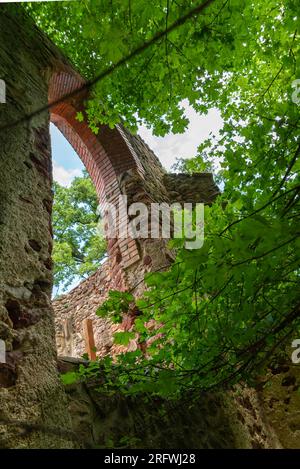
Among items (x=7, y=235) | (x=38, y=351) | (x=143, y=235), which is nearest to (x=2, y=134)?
(x=7, y=235)

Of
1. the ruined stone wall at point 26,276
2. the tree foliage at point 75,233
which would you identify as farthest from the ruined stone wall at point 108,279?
the tree foliage at point 75,233

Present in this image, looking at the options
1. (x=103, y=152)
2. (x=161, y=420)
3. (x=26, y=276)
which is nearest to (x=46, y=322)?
(x=26, y=276)

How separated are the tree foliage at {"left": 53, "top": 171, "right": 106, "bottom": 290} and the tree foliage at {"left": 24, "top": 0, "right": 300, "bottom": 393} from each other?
879 centimetres

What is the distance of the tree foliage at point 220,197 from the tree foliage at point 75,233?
8.79 metres

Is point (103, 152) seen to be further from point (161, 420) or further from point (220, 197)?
point (161, 420)

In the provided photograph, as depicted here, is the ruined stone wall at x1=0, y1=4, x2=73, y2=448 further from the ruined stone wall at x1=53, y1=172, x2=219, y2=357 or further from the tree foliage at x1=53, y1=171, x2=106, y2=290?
the tree foliage at x1=53, y1=171, x2=106, y2=290

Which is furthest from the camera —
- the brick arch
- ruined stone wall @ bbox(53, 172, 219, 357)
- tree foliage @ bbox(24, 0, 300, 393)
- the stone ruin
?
ruined stone wall @ bbox(53, 172, 219, 357)

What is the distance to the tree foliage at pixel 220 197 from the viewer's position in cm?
155

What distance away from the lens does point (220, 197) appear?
2.51 metres

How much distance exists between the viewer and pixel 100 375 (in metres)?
2.26

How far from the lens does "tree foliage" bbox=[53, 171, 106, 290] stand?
11758 mm

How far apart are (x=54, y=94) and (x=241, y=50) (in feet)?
7.60

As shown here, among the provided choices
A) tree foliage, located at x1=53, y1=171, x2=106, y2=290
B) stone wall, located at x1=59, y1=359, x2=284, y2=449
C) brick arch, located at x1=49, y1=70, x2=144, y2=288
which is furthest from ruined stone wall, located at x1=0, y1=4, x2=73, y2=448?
tree foliage, located at x1=53, y1=171, x2=106, y2=290

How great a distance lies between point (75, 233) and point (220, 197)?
1135 cm
